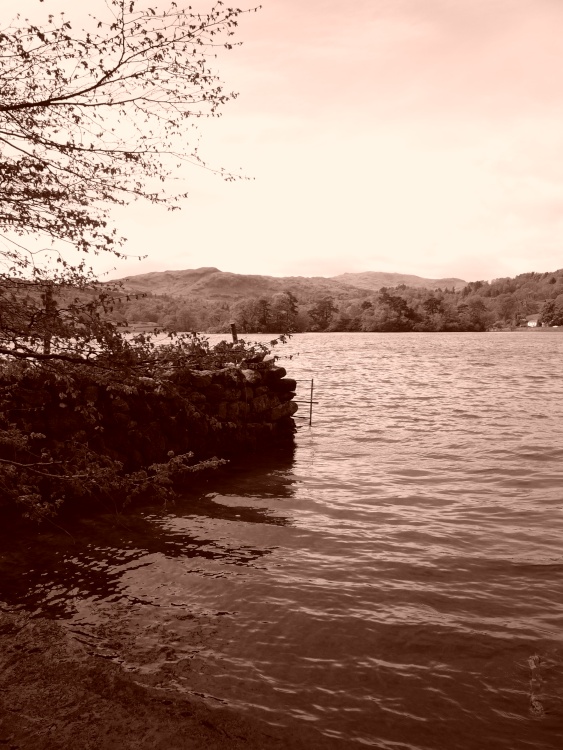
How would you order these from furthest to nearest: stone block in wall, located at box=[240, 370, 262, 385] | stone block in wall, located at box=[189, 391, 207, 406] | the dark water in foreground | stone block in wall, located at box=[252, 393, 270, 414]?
stone block in wall, located at box=[252, 393, 270, 414]
stone block in wall, located at box=[240, 370, 262, 385]
stone block in wall, located at box=[189, 391, 207, 406]
the dark water in foreground

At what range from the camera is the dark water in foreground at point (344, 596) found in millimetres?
7270

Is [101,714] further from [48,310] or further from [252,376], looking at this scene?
[252,376]

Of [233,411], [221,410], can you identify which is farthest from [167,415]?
[233,411]

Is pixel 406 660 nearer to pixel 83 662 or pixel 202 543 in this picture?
pixel 83 662

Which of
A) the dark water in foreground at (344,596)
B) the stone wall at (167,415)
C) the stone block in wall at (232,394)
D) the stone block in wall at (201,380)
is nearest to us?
the dark water in foreground at (344,596)

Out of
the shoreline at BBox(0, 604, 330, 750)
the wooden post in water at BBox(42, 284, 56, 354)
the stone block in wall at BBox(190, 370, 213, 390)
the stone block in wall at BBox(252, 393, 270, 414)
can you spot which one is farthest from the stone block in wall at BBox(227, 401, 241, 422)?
the wooden post in water at BBox(42, 284, 56, 354)

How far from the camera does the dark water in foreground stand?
727 cm

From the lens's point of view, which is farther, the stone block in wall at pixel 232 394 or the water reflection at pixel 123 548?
the stone block in wall at pixel 232 394

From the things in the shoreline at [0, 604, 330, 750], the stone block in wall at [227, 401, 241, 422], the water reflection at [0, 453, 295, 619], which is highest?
the stone block in wall at [227, 401, 241, 422]

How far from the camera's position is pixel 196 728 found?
6652mm

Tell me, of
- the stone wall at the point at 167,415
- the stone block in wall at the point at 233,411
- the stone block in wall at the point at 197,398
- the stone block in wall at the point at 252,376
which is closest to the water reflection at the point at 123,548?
the stone wall at the point at 167,415

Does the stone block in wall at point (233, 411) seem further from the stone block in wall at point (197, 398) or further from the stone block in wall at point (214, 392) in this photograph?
the stone block in wall at point (197, 398)

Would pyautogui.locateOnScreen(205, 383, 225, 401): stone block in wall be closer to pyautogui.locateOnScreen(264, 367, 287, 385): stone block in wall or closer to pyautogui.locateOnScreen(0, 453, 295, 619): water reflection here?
pyautogui.locateOnScreen(264, 367, 287, 385): stone block in wall

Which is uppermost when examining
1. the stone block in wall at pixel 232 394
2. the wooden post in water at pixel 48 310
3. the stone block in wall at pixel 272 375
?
the wooden post in water at pixel 48 310
